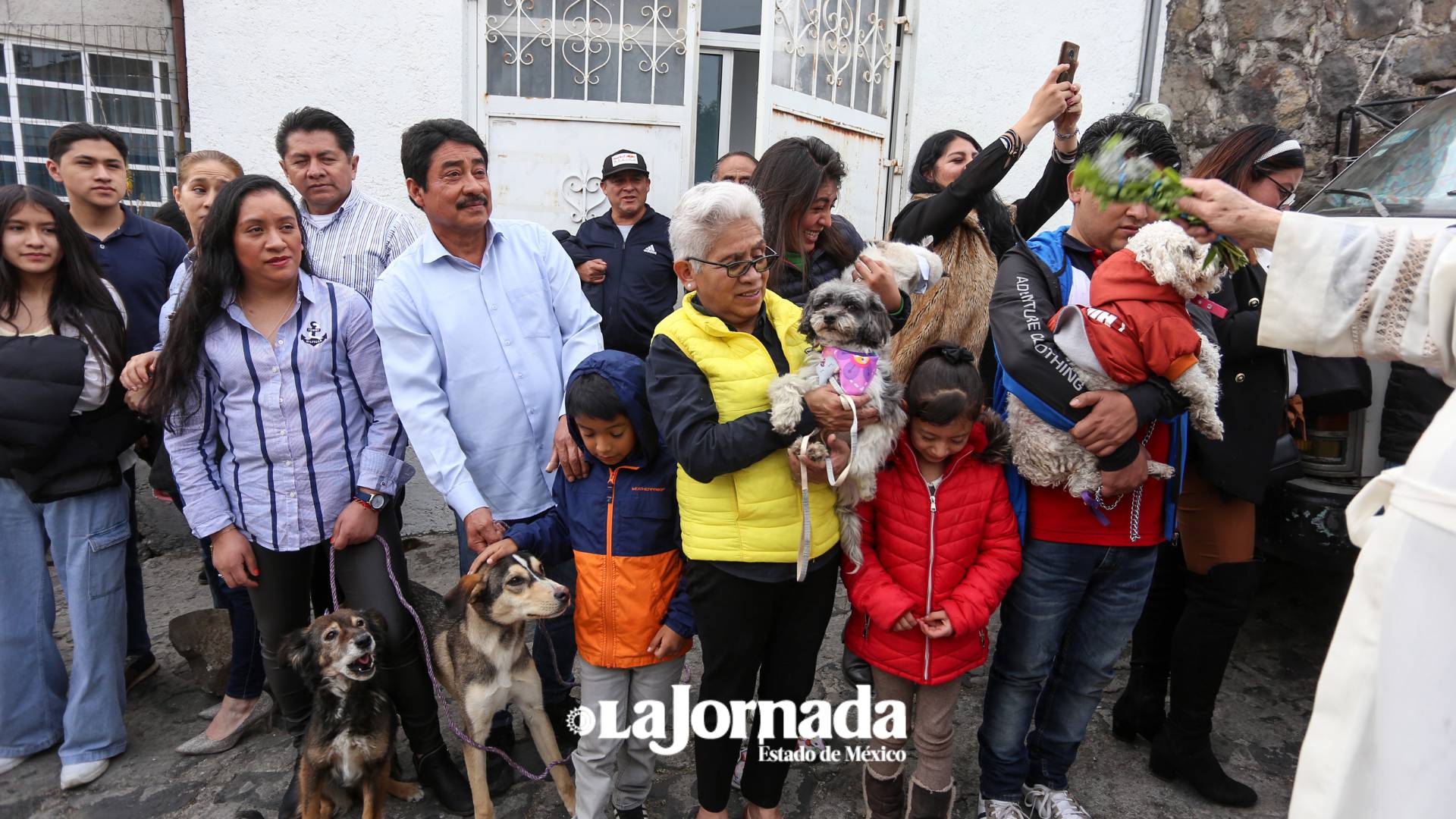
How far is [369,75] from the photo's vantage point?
5324mm

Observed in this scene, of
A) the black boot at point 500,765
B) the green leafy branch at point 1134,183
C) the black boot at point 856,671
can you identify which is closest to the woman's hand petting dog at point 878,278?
the green leafy branch at point 1134,183

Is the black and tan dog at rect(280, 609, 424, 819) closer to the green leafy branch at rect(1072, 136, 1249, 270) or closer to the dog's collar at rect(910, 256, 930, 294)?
the dog's collar at rect(910, 256, 930, 294)

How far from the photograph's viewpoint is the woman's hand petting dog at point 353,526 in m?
2.88

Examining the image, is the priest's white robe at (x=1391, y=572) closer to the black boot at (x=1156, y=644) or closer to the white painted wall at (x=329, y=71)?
the black boot at (x=1156, y=644)

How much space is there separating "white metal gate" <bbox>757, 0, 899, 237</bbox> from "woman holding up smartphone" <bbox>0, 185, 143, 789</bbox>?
11.7 feet

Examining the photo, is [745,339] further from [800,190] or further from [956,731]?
A: [956,731]

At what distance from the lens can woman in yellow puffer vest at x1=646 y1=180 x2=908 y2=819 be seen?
7.56 ft

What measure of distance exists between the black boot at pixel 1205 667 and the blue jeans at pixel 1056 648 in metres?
0.36

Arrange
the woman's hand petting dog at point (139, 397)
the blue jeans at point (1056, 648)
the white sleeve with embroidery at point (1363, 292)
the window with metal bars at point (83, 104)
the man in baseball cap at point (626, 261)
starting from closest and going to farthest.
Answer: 1. the white sleeve with embroidery at point (1363, 292)
2. the blue jeans at point (1056, 648)
3. the woman's hand petting dog at point (139, 397)
4. the man in baseball cap at point (626, 261)
5. the window with metal bars at point (83, 104)

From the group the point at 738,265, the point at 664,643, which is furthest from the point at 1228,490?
the point at 664,643

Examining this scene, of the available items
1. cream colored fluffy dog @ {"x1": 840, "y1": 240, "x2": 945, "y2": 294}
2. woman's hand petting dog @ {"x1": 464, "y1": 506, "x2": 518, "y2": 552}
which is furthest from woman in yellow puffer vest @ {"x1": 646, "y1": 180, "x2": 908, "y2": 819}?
woman's hand petting dog @ {"x1": 464, "y1": 506, "x2": 518, "y2": 552}

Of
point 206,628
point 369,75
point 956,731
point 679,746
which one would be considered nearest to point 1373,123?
point 956,731

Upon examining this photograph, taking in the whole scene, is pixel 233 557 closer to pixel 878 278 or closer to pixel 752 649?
pixel 752 649

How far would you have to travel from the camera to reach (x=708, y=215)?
2.37 m
